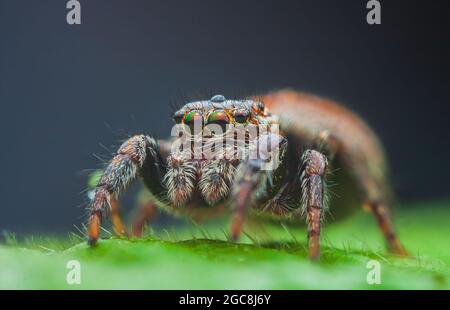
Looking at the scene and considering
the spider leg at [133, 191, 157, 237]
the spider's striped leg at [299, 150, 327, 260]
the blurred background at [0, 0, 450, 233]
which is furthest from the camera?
the blurred background at [0, 0, 450, 233]

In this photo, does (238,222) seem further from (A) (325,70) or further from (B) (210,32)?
(A) (325,70)

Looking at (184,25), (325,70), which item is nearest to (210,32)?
(184,25)

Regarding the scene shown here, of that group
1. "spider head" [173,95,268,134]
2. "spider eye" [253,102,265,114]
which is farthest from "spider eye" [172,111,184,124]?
"spider eye" [253,102,265,114]

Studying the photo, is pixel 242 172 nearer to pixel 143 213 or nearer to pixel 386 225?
pixel 386 225

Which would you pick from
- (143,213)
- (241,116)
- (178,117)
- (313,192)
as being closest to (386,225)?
(313,192)

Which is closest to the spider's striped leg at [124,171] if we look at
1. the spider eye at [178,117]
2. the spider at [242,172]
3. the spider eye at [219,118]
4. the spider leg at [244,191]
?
the spider at [242,172]

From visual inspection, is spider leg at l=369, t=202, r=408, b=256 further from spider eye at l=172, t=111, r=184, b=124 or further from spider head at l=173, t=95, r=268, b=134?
spider eye at l=172, t=111, r=184, b=124
